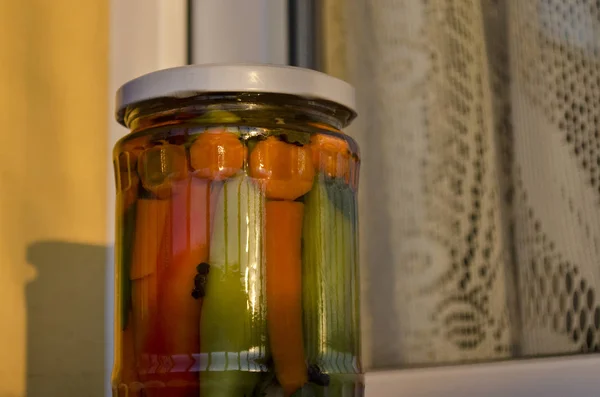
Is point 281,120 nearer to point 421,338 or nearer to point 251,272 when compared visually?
point 251,272

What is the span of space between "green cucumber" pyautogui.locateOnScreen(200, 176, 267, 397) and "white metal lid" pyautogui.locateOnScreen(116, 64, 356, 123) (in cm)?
6

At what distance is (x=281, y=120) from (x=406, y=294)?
278 millimetres

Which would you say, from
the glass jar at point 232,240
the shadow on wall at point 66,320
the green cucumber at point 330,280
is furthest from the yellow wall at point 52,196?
the green cucumber at point 330,280

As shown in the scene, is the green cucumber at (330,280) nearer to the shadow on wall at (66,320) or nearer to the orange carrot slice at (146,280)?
the orange carrot slice at (146,280)

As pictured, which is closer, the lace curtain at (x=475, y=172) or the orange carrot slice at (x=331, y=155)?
the orange carrot slice at (x=331, y=155)

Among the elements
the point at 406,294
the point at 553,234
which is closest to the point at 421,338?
the point at 406,294

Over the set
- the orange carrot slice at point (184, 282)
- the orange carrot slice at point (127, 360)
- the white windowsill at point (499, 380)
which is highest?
the orange carrot slice at point (184, 282)

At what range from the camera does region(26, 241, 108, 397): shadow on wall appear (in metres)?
0.52

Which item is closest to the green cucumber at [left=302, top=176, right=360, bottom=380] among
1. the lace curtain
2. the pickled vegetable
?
the pickled vegetable

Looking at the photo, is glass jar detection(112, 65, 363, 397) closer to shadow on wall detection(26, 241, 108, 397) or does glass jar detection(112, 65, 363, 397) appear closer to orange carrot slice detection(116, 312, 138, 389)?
orange carrot slice detection(116, 312, 138, 389)

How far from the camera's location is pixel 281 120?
16.1 inches

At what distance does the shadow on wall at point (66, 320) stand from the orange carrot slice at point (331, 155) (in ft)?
0.79

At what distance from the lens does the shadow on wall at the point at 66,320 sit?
1.69 ft

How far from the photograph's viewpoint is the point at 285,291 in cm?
38
